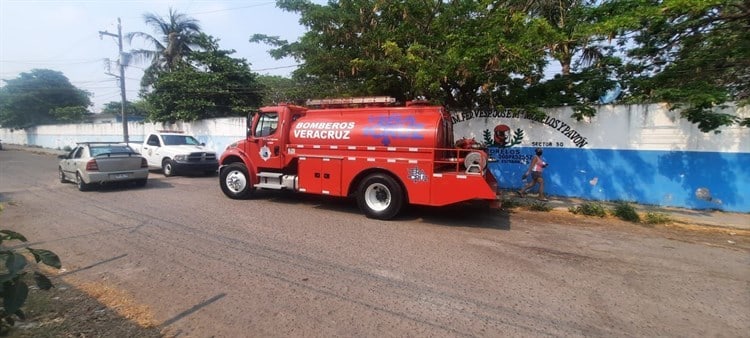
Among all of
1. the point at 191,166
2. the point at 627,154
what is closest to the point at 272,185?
the point at 191,166

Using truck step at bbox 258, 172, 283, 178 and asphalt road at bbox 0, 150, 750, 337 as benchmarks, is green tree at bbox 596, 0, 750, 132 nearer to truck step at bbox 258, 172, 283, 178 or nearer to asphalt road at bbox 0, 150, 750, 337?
asphalt road at bbox 0, 150, 750, 337

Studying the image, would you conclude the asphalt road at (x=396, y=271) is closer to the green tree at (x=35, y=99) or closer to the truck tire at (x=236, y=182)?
the truck tire at (x=236, y=182)

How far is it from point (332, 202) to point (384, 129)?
2.72 m

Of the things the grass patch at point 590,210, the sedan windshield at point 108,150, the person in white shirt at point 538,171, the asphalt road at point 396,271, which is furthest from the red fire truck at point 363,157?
the sedan windshield at point 108,150

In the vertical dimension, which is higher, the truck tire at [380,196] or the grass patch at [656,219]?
the truck tire at [380,196]

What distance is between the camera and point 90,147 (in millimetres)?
11461

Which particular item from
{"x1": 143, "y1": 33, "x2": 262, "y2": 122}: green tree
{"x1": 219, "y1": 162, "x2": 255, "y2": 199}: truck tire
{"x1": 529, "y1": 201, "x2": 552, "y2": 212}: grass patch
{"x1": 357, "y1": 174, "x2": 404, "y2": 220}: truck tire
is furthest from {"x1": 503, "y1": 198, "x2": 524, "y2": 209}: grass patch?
{"x1": 143, "y1": 33, "x2": 262, "y2": 122}: green tree

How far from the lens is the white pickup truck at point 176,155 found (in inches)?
592

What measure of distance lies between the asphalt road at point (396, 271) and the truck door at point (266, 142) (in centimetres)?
147

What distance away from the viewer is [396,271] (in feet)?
16.5

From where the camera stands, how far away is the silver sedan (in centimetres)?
1101

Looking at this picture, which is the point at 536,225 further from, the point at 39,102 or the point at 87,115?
the point at 39,102

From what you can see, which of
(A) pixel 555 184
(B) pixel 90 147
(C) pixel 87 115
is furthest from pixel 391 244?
(C) pixel 87 115

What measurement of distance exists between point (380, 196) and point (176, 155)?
10.3 metres
